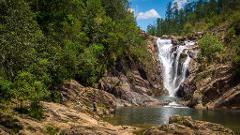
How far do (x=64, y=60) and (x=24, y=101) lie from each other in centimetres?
2755

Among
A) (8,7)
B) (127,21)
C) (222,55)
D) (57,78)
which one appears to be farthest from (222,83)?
(8,7)

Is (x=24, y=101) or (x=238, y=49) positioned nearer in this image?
(x=24, y=101)

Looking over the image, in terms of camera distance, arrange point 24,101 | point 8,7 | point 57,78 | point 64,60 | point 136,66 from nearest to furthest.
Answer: point 24,101 → point 8,7 → point 57,78 → point 64,60 → point 136,66

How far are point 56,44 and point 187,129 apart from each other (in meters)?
39.8

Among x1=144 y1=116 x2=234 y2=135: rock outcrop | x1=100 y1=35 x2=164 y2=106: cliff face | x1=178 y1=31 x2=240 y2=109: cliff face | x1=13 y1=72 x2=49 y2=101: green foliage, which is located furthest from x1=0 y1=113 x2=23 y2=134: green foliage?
x1=178 y1=31 x2=240 y2=109: cliff face

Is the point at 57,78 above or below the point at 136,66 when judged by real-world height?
below

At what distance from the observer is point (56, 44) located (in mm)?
79500

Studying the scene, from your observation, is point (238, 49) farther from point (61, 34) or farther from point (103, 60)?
point (61, 34)

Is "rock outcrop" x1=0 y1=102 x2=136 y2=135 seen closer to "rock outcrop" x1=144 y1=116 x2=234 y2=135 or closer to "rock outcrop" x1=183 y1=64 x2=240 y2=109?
"rock outcrop" x1=144 y1=116 x2=234 y2=135

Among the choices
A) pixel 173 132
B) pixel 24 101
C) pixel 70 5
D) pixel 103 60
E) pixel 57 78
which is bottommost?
pixel 173 132

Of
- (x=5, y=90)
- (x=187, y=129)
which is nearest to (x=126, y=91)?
(x=5, y=90)

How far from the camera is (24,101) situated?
5028cm

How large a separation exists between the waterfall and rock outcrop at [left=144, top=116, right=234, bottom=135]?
82365 mm

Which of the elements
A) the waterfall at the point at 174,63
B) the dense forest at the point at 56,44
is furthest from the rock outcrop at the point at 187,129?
the waterfall at the point at 174,63
